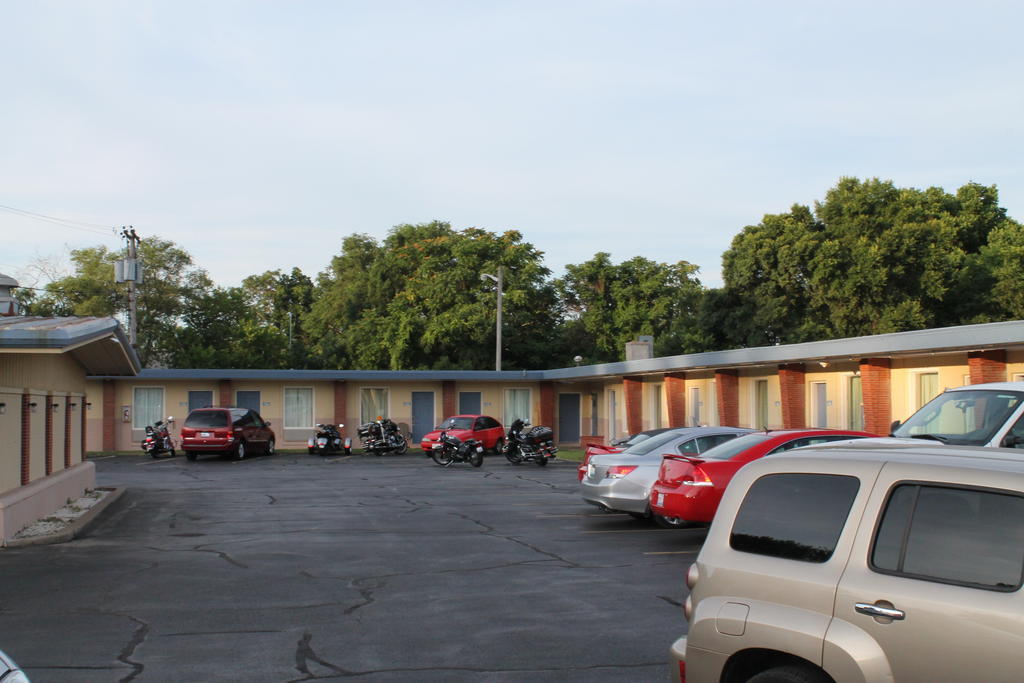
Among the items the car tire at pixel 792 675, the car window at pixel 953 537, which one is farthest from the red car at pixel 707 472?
the car window at pixel 953 537

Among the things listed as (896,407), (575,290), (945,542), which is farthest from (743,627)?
(575,290)

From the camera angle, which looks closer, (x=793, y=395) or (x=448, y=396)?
(x=793, y=395)

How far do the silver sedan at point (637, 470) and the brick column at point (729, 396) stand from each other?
14635 mm

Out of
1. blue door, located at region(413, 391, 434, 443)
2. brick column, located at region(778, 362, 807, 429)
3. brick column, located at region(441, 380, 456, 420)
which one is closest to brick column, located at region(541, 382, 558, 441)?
brick column, located at region(441, 380, 456, 420)

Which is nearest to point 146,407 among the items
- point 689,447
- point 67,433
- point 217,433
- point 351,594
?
point 217,433

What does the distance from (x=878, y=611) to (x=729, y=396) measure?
27.6 m

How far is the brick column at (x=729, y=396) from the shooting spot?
31.5 metres

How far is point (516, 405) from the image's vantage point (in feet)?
152

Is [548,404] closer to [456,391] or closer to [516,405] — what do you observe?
[516,405]

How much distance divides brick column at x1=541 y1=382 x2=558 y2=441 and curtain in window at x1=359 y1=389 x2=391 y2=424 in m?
7.23

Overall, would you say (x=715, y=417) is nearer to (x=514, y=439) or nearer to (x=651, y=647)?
(x=514, y=439)

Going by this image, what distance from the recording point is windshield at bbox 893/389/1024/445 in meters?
11.2

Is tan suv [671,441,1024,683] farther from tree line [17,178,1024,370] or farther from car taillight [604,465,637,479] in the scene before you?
tree line [17,178,1024,370]

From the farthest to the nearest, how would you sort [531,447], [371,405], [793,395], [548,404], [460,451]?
[548,404] → [371,405] → [531,447] → [460,451] → [793,395]
